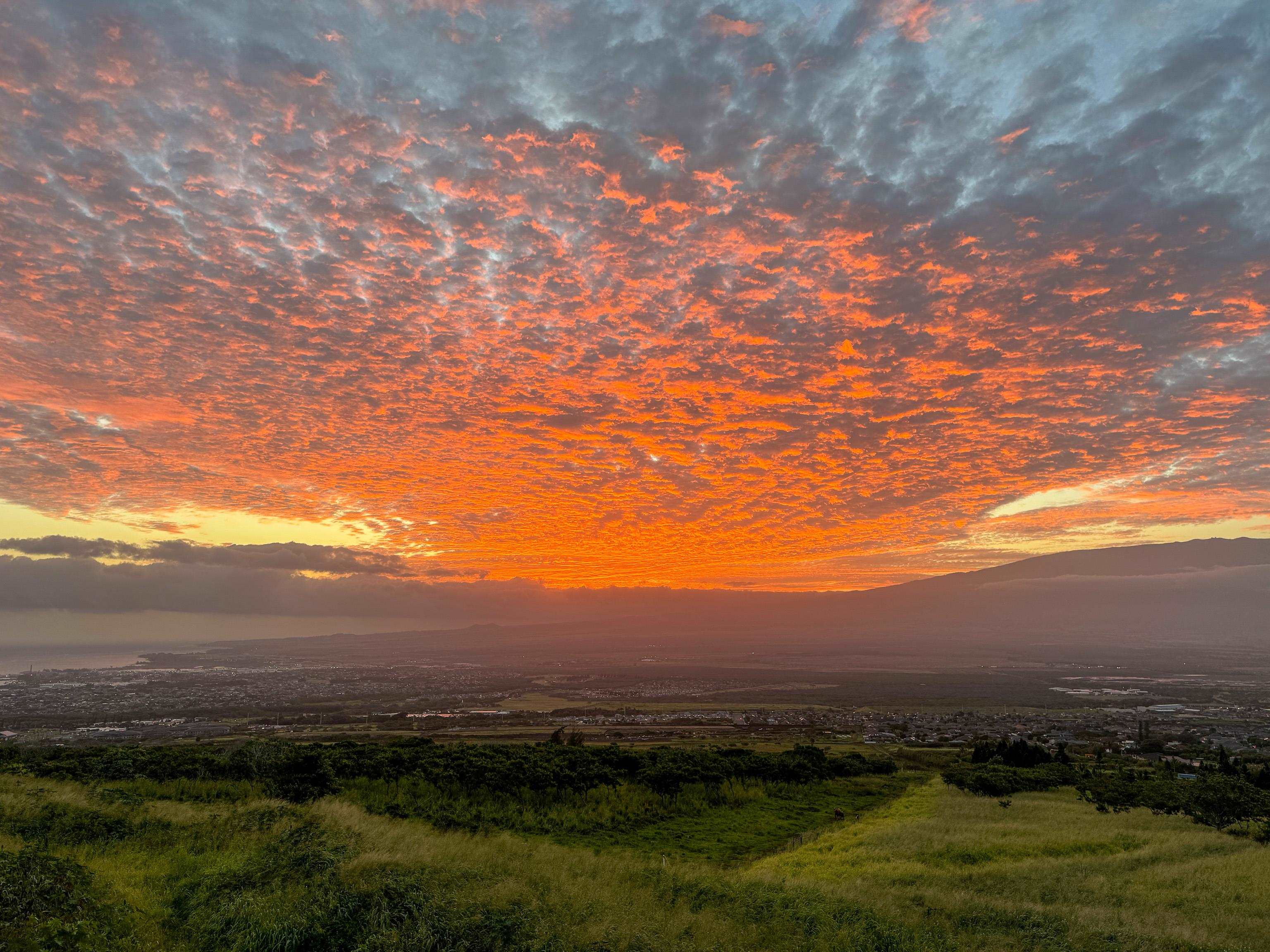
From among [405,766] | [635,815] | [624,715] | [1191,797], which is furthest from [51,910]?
[624,715]

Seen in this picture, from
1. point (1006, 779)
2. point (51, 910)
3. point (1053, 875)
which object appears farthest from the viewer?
point (1006, 779)

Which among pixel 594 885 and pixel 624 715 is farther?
pixel 624 715

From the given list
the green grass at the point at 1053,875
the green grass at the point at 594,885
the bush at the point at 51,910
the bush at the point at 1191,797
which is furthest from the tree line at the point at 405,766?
the bush at the point at 1191,797

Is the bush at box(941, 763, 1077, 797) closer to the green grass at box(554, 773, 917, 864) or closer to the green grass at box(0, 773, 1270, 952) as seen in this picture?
the green grass at box(554, 773, 917, 864)

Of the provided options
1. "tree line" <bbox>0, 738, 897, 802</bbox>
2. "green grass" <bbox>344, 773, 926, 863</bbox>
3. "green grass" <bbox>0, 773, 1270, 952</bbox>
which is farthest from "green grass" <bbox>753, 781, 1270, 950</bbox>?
"tree line" <bbox>0, 738, 897, 802</bbox>

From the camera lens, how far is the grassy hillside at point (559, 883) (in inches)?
544

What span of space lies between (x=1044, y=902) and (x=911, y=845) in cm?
813

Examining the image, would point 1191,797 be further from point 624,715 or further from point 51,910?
point 624,715

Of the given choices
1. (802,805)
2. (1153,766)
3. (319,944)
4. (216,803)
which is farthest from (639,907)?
(1153,766)

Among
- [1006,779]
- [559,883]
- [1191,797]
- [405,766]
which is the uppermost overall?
[559,883]

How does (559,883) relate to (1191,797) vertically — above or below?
above

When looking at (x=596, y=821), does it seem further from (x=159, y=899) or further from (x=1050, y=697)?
(x=1050, y=697)

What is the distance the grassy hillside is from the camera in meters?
13.8

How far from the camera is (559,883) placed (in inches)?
717
